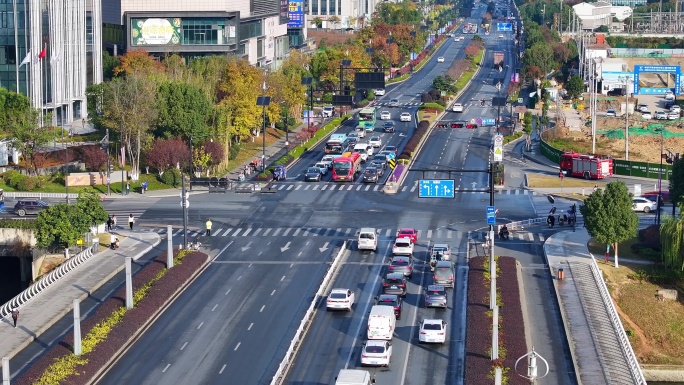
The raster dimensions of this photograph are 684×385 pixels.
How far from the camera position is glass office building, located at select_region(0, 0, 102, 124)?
143 m

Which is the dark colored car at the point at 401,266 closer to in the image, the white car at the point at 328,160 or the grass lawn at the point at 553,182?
the grass lawn at the point at 553,182

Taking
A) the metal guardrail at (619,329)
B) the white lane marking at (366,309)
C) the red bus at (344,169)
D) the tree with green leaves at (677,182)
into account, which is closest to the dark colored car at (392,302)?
the white lane marking at (366,309)

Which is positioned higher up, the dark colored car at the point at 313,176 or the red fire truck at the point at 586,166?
the red fire truck at the point at 586,166

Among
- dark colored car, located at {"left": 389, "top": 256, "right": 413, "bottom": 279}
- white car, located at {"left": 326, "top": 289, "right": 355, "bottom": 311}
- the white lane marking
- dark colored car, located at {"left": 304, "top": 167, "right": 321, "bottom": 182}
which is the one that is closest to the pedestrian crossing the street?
the white lane marking

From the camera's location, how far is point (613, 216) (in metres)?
87.9

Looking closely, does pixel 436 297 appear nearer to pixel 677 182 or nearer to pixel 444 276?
pixel 444 276

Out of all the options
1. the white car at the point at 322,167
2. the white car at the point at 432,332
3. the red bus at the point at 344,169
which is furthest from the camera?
the white car at the point at 322,167

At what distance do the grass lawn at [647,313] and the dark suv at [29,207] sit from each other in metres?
49.3

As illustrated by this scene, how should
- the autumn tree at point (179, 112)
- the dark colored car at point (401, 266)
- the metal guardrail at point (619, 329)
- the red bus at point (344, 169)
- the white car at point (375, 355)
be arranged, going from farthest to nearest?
the autumn tree at point (179, 112) < the red bus at point (344, 169) < the dark colored car at point (401, 266) < the metal guardrail at point (619, 329) < the white car at point (375, 355)

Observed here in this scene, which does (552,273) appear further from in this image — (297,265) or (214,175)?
(214,175)

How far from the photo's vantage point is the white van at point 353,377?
191 feet

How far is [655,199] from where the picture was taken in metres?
110

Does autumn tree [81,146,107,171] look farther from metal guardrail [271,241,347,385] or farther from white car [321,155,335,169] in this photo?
metal guardrail [271,241,347,385]

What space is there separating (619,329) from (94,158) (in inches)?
2581
